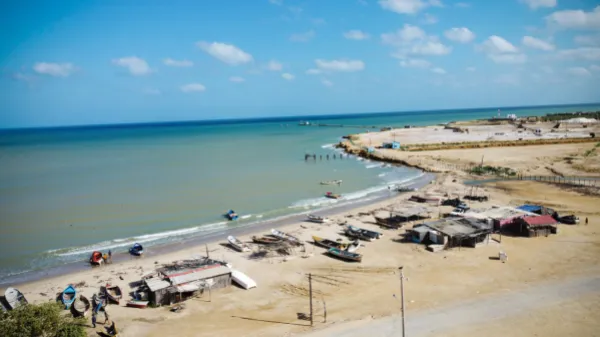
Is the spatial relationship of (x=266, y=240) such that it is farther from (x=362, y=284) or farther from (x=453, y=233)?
(x=453, y=233)

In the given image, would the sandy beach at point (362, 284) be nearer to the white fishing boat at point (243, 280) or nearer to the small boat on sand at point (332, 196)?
the white fishing boat at point (243, 280)

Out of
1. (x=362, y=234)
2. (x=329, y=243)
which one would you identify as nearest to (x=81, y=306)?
(x=329, y=243)

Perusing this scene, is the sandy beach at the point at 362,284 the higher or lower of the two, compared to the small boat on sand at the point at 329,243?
lower

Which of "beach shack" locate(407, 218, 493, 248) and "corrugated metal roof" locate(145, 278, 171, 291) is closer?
"corrugated metal roof" locate(145, 278, 171, 291)

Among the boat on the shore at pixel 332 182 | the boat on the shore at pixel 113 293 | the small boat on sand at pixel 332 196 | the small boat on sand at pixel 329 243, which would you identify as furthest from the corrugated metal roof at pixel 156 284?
the boat on the shore at pixel 332 182

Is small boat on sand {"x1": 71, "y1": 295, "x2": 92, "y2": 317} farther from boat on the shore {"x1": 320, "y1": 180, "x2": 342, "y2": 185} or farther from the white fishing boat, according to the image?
boat on the shore {"x1": 320, "y1": 180, "x2": 342, "y2": 185}

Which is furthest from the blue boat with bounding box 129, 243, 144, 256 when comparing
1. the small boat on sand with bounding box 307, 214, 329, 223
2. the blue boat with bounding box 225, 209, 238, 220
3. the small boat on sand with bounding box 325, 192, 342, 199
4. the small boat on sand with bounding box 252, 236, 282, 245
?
the small boat on sand with bounding box 325, 192, 342, 199
